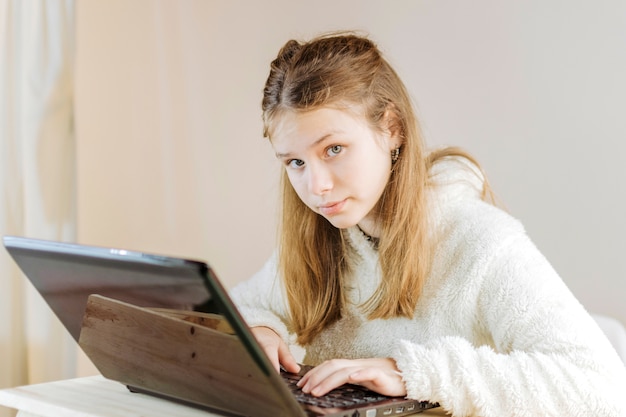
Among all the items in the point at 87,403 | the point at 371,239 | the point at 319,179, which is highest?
the point at 319,179

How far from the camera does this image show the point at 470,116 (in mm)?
1905

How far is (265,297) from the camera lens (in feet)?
4.83

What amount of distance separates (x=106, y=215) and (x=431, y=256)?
4.52ft

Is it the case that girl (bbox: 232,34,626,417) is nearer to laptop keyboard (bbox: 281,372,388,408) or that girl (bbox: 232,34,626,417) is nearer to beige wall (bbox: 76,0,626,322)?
laptop keyboard (bbox: 281,372,388,408)

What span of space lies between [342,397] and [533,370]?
0.22 meters

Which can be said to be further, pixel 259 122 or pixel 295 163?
pixel 259 122

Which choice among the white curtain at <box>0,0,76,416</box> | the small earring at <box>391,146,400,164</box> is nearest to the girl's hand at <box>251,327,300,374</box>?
Result: the small earring at <box>391,146,400,164</box>

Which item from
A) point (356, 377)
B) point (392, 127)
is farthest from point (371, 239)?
point (356, 377)

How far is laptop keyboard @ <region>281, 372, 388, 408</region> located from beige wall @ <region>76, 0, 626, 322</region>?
3.07ft

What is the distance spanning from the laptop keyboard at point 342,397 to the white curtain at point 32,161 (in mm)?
1204

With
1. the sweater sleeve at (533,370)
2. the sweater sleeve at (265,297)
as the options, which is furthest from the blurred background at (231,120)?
the sweater sleeve at (533,370)

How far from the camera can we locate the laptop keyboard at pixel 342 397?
89 centimetres

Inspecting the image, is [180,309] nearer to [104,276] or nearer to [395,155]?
[104,276]

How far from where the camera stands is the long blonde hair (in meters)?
1.19
